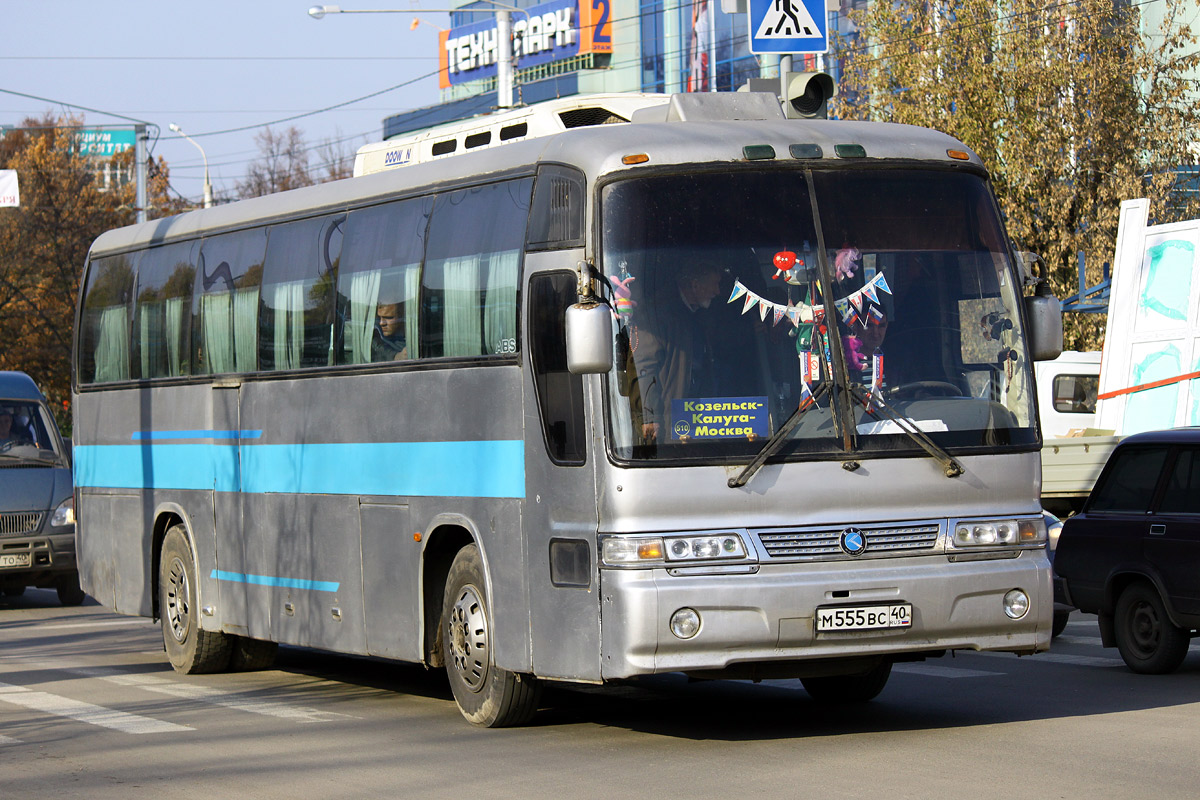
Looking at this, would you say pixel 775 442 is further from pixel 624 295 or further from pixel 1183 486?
pixel 1183 486

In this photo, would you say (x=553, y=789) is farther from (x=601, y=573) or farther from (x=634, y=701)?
(x=634, y=701)

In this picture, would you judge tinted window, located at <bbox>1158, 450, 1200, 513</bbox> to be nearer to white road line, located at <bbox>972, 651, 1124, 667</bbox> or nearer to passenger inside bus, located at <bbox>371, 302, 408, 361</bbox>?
white road line, located at <bbox>972, 651, 1124, 667</bbox>

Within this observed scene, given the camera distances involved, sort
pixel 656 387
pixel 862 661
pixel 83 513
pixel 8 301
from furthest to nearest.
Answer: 1. pixel 8 301
2. pixel 83 513
3. pixel 862 661
4. pixel 656 387

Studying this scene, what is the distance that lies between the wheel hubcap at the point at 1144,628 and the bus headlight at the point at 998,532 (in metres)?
3.22

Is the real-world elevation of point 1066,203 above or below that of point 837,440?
above

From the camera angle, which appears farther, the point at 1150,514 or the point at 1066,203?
the point at 1066,203

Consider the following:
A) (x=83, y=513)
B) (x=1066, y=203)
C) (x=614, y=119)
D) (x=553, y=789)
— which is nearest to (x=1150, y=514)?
(x=614, y=119)

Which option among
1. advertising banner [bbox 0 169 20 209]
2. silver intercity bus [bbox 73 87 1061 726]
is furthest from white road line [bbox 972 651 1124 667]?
advertising banner [bbox 0 169 20 209]

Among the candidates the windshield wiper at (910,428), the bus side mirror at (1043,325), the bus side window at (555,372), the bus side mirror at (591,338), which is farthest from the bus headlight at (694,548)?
the bus side mirror at (1043,325)

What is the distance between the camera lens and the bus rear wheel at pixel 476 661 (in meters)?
10.2

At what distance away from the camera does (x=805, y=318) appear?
30.3 feet

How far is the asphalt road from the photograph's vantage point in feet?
27.5

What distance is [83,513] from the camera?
54.3ft

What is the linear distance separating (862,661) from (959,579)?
2.54ft
